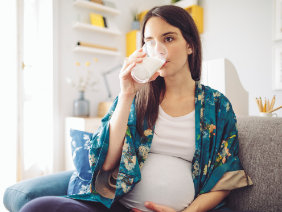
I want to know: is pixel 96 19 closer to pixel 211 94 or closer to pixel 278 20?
pixel 278 20

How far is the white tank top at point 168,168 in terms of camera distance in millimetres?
842

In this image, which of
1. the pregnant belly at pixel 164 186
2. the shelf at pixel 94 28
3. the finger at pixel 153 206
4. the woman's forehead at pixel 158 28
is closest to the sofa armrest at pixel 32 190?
the pregnant belly at pixel 164 186

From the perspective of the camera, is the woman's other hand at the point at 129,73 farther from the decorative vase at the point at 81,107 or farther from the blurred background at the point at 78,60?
the decorative vase at the point at 81,107

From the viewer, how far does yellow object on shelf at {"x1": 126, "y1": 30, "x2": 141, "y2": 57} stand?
3126 mm

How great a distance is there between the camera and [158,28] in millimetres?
949

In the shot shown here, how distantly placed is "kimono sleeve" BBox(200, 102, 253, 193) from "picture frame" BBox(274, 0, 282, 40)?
6.50 ft

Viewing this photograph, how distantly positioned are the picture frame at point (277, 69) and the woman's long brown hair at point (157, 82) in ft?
5.72

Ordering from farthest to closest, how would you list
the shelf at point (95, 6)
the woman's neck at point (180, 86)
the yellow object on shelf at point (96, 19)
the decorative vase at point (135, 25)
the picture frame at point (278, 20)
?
the decorative vase at point (135, 25) < the yellow object on shelf at point (96, 19) < the shelf at point (95, 6) < the picture frame at point (278, 20) < the woman's neck at point (180, 86)

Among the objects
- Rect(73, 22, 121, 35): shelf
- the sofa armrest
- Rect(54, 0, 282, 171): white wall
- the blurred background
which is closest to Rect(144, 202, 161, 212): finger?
the sofa armrest

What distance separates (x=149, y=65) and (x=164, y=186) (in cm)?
46

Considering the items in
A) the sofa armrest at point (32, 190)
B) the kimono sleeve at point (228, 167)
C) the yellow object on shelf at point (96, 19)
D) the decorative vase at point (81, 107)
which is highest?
the yellow object on shelf at point (96, 19)

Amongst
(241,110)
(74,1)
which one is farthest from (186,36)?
(74,1)

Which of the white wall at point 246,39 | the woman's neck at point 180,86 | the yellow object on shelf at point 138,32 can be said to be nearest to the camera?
the woman's neck at point 180,86

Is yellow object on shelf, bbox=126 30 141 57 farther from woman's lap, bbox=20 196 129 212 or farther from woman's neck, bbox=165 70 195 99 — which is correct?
woman's lap, bbox=20 196 129 212
